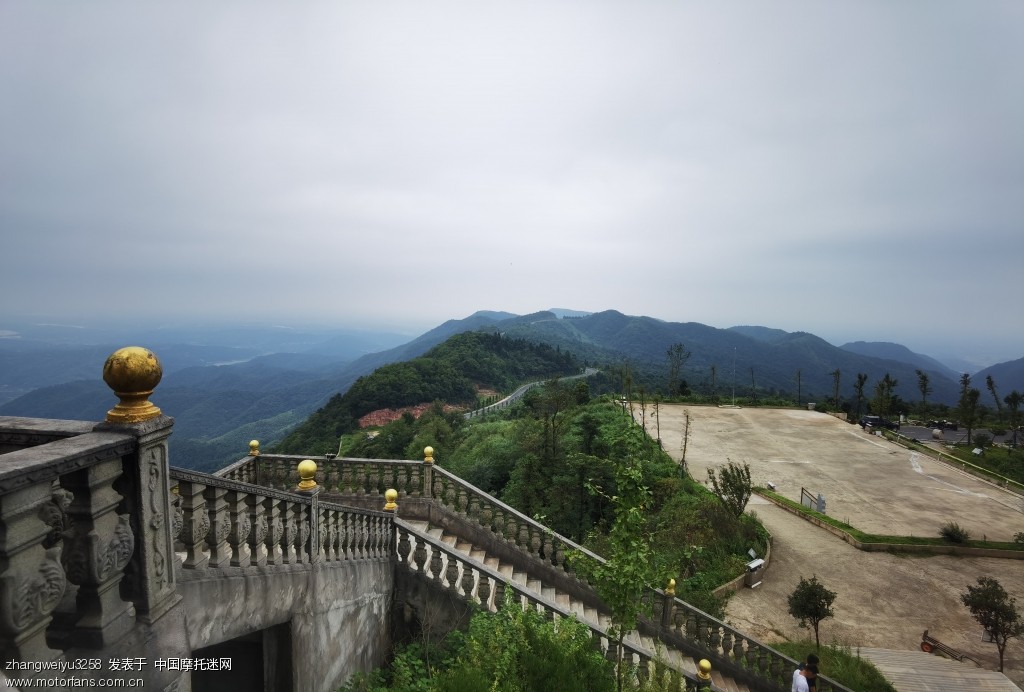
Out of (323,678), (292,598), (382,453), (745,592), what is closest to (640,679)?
(323,678)

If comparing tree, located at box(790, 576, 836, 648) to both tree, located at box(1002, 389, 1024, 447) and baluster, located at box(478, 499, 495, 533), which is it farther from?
tree, located at box(1002, 389, 1024, 447)

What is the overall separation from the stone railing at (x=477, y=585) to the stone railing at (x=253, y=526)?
1266 mm

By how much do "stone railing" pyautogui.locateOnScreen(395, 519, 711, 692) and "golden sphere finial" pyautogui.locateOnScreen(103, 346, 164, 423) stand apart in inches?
219

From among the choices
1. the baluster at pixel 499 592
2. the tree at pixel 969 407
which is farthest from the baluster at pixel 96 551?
the tree at pixel 969 407

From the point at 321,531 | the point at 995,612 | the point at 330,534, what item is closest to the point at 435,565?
the point at 330,534

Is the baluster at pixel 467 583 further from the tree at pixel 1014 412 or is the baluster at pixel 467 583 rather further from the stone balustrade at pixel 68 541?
Result: the tree at pixel 1014 412

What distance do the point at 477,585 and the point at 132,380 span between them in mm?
6153

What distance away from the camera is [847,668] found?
908cm

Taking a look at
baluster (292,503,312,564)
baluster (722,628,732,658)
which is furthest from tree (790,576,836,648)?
baluster (292,503,312,564)

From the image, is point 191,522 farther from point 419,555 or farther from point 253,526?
point 419,555

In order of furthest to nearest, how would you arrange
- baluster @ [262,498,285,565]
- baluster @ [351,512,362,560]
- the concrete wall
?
1. baluster @ [351,512,362,560]
2. baluster @ [262,498,285,565]
3. the concrete wall

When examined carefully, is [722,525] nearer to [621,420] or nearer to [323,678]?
[621,420]

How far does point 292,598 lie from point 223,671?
1.70m

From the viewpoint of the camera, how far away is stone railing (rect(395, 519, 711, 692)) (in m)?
6.99
